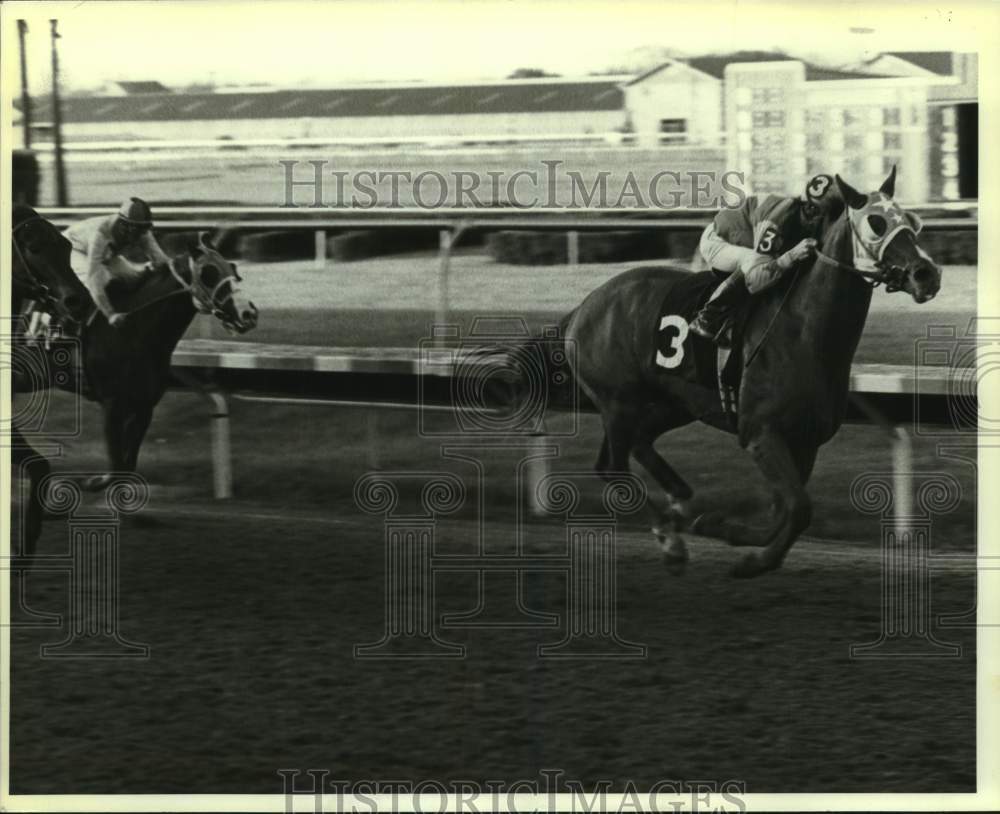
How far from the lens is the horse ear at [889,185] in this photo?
5.05 metres

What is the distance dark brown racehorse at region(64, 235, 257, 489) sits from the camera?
527 cm

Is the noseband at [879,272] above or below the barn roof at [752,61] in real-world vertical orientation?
below

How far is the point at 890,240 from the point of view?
200 inches

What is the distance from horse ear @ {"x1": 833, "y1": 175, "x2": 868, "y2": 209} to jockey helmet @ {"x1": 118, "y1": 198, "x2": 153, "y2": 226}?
194cm

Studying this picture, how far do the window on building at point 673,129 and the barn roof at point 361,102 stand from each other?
0.45 feet

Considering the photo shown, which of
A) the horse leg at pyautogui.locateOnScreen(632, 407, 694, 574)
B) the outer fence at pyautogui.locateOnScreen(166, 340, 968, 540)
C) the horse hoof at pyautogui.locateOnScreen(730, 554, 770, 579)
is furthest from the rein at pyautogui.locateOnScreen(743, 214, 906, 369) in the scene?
the horse hoof at pyautogui.locateOnScreen(730, 554, 770, 579)

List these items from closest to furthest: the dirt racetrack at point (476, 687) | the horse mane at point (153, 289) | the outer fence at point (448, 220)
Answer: the dirt racetrack at point (476, 687) < the outer fence at point (448, 220) < the horse mane at point (153, 289)

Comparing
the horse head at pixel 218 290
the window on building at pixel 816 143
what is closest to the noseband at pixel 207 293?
the horse head at pixel 218 290

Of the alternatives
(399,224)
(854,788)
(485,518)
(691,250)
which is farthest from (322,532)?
(854,788)

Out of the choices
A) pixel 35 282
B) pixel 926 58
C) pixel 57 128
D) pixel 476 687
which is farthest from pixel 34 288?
pixel 926 58

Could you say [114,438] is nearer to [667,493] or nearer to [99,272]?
[99,272]

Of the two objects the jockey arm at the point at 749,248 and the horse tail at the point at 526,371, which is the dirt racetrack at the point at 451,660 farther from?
the jockey arm at the point at 749,248

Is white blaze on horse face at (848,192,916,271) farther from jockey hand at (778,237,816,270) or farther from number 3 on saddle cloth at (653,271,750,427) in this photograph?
number 3 on saddle cloth at (653,271,750,427)

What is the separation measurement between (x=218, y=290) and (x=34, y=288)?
0.53 metres
